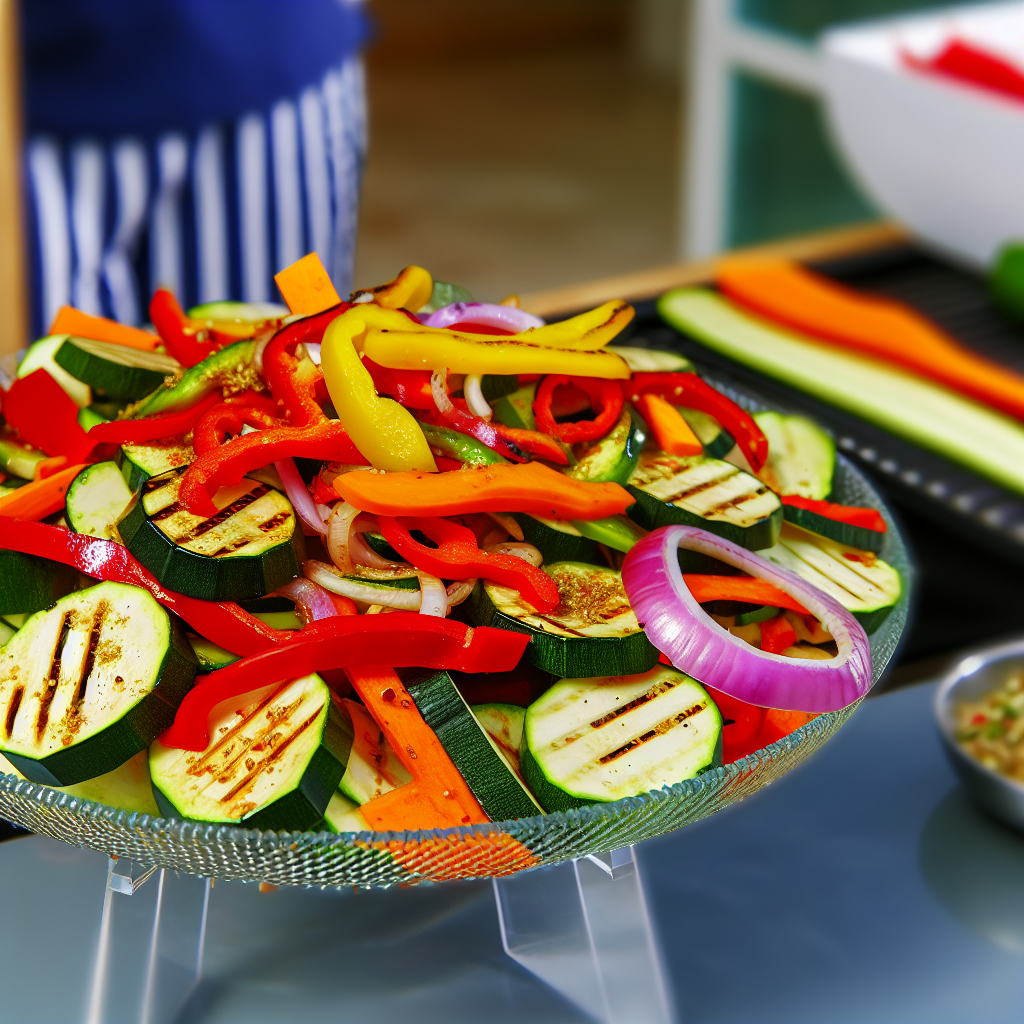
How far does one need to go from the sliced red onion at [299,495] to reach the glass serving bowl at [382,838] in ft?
0.99

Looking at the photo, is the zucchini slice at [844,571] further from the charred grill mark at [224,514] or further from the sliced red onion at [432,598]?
the charred grill mark at [224,514]

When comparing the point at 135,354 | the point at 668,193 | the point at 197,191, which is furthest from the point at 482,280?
the point at 135,354

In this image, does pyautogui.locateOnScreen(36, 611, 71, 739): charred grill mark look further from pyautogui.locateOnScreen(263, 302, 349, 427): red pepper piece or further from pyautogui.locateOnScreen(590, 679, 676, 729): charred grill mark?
pyautogui.locateOnScreen(590, 679, 676, 729): charred grill mark

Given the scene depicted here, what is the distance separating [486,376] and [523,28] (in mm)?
10077

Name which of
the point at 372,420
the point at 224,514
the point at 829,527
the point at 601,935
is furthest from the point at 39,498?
the point at 829,527

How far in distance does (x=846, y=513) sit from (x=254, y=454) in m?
0.59

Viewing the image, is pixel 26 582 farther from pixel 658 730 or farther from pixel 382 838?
pixel 658 730

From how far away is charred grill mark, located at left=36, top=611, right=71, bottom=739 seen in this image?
0.91 m

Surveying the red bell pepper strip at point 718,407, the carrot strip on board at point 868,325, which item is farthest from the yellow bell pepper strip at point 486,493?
the carrot strip on board at point 868,325

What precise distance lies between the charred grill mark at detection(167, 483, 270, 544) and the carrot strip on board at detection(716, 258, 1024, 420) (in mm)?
1406

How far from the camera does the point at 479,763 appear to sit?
93 cm

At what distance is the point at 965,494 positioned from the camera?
1790 millimetres

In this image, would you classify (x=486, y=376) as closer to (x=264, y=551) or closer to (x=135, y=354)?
(x=264, y=551)

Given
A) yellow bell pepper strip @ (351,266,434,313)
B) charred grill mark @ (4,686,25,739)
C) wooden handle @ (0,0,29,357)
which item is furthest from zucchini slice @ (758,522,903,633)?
wooden handle @ (0,0,29,357)
